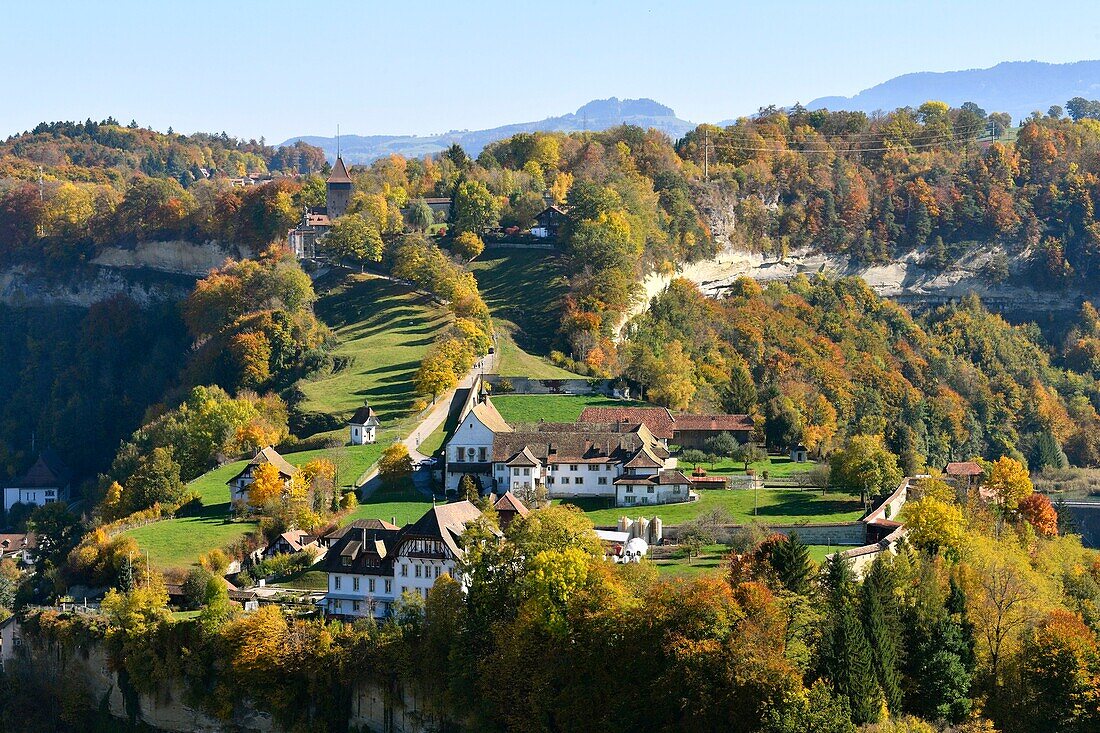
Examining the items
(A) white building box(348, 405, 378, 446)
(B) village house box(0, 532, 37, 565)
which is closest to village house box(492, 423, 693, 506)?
(A) white building box(348, 405, 378, 446)

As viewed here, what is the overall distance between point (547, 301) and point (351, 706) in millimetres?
43235

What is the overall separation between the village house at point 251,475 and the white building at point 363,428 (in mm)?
6418

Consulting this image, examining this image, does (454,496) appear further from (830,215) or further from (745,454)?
(830,215)

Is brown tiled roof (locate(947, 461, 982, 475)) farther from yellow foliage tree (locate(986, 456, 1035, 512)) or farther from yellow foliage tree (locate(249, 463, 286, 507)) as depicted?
yellow foliage tree (locate(249, 463, 286, 507))

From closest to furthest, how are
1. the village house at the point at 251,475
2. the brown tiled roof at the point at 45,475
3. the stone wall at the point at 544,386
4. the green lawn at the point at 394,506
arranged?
the green lawn at the point at 394,506 → the village house at the point at 251,475 → the stone wall at the point at 544,386 → the brown tiled roof at the point at 45,475

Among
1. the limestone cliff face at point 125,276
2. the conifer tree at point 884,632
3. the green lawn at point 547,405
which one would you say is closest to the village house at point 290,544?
the green lawn at point 547,405

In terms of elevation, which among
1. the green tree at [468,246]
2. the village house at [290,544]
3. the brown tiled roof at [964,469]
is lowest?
the village house at [290,544]

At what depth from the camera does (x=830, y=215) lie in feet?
381

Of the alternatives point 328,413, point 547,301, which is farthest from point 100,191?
point 328,413

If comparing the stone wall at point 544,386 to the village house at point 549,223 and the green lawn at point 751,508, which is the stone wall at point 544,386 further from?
the village house at point 549,223

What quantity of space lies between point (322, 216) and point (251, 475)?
44.3 metres

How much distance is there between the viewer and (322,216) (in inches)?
4070

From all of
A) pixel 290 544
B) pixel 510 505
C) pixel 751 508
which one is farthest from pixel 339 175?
pixel 510 505

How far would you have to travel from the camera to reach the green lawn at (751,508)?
56.5 metres
